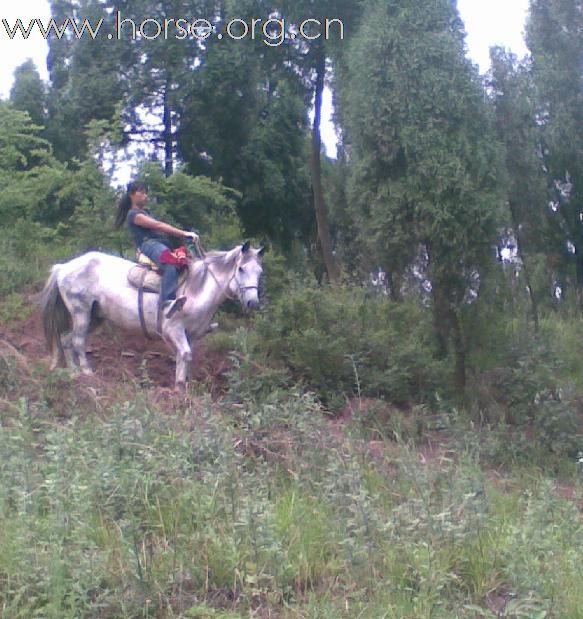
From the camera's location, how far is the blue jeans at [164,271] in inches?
439

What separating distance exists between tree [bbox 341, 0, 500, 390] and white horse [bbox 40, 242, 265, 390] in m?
2.12

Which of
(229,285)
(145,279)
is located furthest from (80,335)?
(229,285)

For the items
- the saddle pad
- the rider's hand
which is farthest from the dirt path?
the rider's hand

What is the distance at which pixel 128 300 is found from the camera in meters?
11.4

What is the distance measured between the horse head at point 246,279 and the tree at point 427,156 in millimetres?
2213

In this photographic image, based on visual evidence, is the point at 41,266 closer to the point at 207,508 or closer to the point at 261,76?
the point at 261,76

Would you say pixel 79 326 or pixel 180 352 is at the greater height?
pixel 79 326

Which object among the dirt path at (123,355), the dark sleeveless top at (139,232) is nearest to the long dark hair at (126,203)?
the dark sleeveless top at (139,232)

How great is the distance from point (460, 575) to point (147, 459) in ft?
7.19

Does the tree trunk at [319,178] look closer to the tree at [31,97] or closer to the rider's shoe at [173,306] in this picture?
the tree at [31,97]

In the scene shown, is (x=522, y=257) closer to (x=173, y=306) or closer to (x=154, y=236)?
(x=154, y=236)

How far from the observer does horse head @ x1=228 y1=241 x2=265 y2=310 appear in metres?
11.0

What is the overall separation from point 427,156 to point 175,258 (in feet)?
10.8

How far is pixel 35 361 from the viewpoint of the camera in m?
11.6
